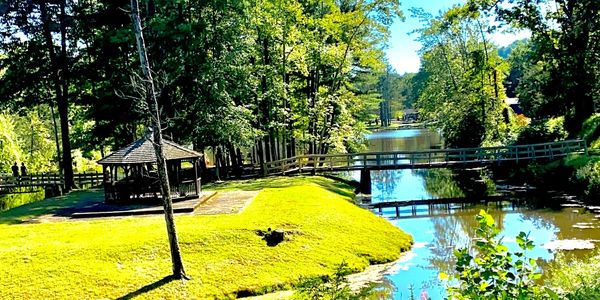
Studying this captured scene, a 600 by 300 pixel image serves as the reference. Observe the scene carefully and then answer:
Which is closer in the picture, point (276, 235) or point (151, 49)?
point (276, 235)

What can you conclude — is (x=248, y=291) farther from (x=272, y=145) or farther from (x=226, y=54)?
(x=272, y=145)

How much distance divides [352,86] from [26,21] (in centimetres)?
2366

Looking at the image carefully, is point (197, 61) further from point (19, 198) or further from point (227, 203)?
point (19, 198)

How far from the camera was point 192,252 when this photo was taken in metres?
13.6

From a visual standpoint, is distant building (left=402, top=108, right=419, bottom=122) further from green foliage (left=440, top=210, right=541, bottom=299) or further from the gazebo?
green foliage (left=440, top=210, right=541, bottom=299)

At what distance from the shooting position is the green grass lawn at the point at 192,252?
11.9m

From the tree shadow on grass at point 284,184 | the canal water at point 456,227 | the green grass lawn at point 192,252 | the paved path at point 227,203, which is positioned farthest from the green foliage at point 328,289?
the tree shadow on grass at point 284,184

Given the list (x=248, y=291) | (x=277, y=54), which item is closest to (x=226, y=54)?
(x=277, y=54)

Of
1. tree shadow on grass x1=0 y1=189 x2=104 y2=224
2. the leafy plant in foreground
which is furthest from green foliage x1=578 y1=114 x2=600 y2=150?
the leafy plant in foreground

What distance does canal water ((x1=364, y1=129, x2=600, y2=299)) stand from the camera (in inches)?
543

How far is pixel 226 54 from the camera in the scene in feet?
85.5

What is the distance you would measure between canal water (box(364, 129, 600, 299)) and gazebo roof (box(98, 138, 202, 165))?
31.3 feet

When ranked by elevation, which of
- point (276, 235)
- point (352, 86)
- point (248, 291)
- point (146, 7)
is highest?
point (146, 7)

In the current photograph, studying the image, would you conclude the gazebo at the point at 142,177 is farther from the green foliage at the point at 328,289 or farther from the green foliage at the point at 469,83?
the green foliage at the point at 469,83
